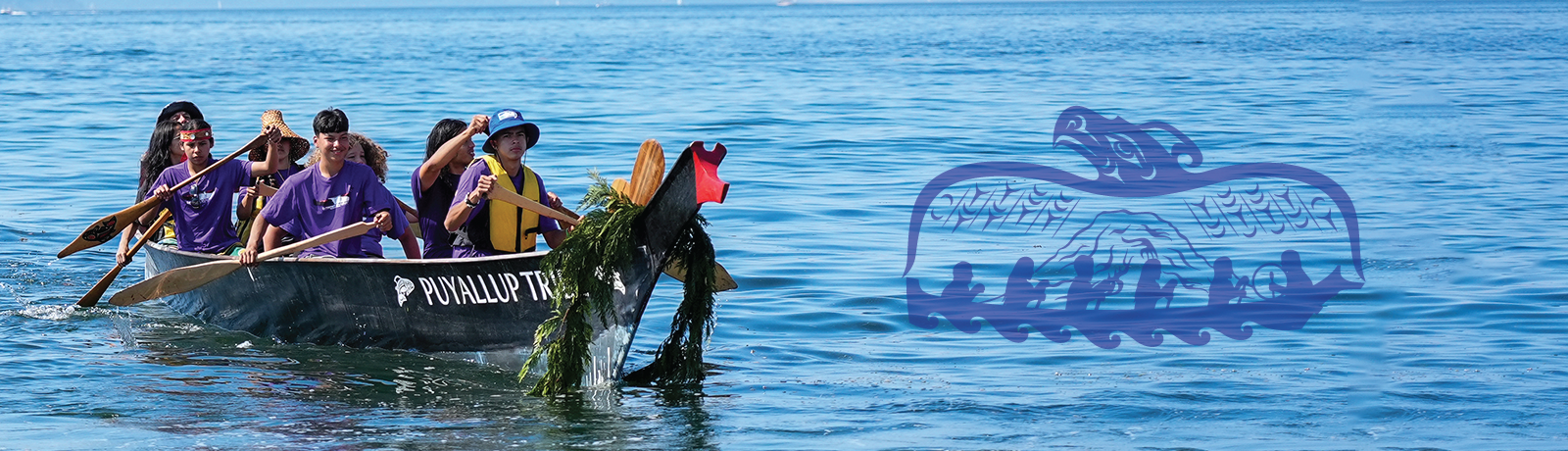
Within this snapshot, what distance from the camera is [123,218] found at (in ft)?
29.2

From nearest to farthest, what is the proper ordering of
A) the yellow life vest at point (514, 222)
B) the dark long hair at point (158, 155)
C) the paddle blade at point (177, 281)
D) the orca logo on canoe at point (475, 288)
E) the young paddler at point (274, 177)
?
the orca logo on canoe at point (475, 288) → the yellow life vest at point (514, 222) → the paddle blade at point (177, 281) → the young paddler at point (274, 177) → the dark long hair at point (158, 155)

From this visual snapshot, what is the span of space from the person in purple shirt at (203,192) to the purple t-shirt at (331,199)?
89 centimetres

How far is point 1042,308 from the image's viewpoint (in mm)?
9750

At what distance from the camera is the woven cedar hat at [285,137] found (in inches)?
323

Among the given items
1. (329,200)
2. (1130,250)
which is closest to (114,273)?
(329,200)

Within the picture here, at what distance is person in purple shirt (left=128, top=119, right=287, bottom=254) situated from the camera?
8719mm

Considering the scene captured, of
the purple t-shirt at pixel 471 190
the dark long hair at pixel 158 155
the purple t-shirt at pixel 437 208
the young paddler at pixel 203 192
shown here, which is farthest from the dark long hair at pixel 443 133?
the dark long hair at pixel 158 155

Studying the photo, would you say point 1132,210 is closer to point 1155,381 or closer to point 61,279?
point 1155,381

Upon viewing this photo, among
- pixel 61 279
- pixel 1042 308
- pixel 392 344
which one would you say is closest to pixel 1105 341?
pixel 1042 308

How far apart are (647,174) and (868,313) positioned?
3293 millimetres

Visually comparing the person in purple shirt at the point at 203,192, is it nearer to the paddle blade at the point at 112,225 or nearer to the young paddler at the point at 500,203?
the paddle blade at the point at 112,225

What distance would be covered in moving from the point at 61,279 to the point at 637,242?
6.21 meters

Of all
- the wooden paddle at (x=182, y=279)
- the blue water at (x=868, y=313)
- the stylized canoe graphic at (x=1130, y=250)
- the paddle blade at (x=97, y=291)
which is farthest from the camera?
the stylized canoe graphic at (x=1130, y=250)

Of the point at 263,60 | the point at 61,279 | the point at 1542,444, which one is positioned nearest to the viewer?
the point at 1542,444
